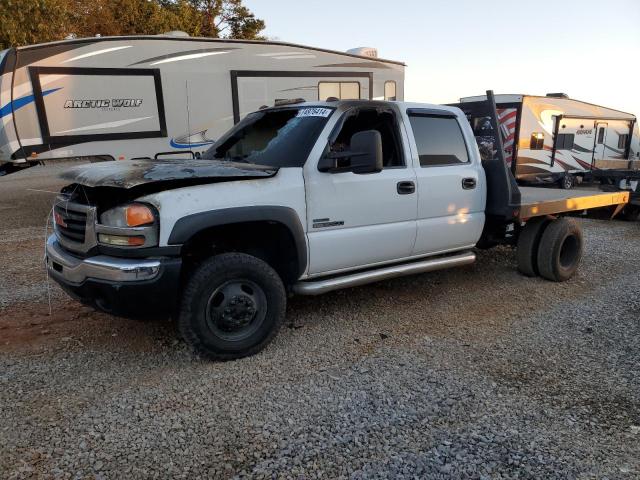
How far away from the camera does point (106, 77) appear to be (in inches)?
370

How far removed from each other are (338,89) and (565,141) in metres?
9.13

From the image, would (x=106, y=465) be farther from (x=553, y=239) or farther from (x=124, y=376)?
(x=553, y=239)

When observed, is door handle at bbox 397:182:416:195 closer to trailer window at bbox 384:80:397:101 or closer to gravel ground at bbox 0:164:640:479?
gravel ground at bbox 0:164:640:479

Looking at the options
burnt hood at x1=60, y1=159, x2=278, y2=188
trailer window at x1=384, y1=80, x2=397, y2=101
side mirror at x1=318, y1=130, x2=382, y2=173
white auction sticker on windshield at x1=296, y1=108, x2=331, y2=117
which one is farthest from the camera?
trailer window at x1=384, y1=80, x2=397, y2=101

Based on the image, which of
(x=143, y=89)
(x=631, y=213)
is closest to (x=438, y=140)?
(x=143, y=89)

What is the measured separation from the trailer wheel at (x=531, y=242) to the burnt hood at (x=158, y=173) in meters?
3.43

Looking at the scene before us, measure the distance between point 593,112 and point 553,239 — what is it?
14775mm

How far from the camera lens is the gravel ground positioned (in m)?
2.64

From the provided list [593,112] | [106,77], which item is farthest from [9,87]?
[593,112]

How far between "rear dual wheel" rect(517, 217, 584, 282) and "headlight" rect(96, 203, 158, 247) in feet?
14.3

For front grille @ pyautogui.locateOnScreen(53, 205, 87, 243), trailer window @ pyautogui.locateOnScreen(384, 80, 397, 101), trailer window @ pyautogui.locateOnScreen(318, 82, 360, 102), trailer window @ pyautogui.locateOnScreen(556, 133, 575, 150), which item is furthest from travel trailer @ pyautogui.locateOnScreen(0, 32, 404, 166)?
trailer window @ pyautogui.locateOnScreen(556, 133, 575, 150)

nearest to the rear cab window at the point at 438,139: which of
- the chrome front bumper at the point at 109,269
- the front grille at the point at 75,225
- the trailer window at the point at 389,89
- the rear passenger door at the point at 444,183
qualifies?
the rear passenger door at the point at 444,183

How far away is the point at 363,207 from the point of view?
13.8ft

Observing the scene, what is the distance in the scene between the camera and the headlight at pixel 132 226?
3260 millimetres
